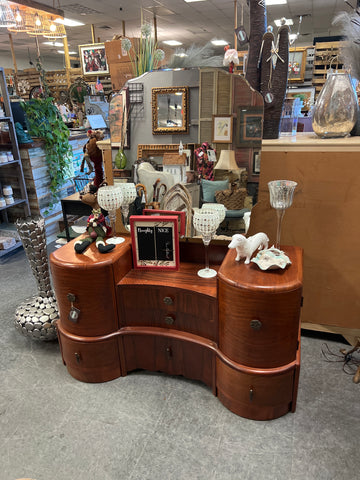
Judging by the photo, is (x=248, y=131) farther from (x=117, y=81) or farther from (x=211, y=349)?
(x=117, y=81)

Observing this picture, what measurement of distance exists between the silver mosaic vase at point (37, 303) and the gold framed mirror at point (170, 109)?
3.41 feet

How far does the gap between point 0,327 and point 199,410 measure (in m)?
1.62

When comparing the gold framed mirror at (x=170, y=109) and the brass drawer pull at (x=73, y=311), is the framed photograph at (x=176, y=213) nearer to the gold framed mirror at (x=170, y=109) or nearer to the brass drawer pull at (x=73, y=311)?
the gold framed mirror at (x=170, y=109)

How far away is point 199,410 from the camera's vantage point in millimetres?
1828

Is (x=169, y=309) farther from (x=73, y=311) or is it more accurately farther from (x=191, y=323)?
(x=73, y=311)

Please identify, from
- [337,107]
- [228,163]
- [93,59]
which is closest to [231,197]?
[228,163]

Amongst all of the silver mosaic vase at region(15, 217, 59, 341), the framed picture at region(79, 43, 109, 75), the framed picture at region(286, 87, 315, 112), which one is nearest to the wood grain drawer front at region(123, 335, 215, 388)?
the silver mosaic vase at region(15, 217, 59, 341)

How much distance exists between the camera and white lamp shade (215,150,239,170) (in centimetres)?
190

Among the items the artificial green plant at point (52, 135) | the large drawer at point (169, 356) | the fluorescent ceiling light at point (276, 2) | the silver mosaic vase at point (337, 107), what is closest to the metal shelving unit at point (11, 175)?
the artificial green plant at point (52, 135)

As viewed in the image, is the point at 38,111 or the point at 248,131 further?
the point at 38,111

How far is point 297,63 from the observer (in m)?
4.99

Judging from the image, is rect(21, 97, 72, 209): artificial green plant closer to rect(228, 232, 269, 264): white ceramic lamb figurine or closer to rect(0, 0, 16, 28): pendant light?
rect(0, 0, 16, 28): pendant light

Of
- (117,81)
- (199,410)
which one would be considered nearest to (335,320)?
(199,410)

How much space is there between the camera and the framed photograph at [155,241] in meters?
1.90
